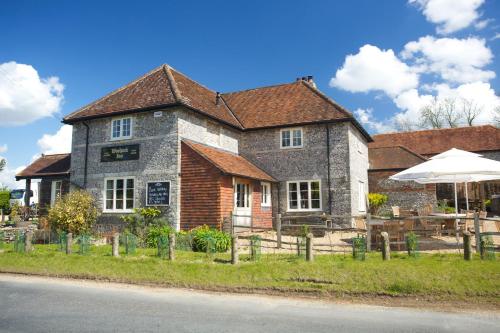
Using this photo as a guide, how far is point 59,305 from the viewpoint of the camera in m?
7.82

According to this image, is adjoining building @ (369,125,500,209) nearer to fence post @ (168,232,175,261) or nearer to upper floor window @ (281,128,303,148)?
upper floor window @ (281,128,303,148)

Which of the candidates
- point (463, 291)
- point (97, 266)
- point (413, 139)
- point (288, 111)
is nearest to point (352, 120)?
point (288, 111)

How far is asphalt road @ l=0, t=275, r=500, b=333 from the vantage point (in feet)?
20.9

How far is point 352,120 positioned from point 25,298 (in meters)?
15.9

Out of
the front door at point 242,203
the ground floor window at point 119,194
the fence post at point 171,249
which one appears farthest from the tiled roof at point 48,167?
the fence post at point 171,249

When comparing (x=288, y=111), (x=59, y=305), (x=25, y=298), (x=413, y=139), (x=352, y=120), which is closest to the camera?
(x=59, y=305)

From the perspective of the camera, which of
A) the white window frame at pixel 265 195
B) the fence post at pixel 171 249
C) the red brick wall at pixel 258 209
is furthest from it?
the white window frame at pixel 265 195

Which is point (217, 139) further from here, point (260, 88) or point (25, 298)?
point (25, 298)

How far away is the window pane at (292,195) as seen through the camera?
20750 mm

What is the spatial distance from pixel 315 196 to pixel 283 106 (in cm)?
574

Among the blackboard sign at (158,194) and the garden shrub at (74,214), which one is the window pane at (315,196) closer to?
the blackboard sign at (158,194)

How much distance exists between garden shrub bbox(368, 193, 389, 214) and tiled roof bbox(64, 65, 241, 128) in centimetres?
948

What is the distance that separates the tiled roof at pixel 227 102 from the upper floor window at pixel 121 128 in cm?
52

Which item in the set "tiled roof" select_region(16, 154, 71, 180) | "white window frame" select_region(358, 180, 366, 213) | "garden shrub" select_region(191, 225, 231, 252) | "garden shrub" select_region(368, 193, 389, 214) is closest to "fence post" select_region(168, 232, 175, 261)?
"garden shrub" select_region(191, 225, 231, 252)
